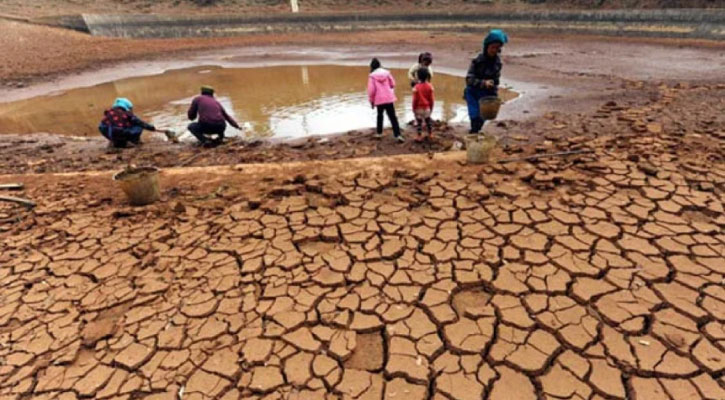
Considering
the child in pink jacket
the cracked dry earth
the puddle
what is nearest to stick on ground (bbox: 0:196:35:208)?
the cracked dry earth

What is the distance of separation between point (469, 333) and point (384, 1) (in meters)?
33.0

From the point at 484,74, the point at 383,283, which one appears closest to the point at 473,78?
the point at 484,74

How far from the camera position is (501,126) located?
638 centimetres

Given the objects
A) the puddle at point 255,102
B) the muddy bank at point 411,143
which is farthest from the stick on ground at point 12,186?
the puddle at point 255,102

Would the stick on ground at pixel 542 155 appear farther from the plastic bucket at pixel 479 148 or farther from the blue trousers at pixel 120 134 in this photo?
the blue trousers at pixel 120 134

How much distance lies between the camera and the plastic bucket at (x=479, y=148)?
4.34 meters

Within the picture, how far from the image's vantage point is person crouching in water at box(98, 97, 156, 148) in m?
6.06

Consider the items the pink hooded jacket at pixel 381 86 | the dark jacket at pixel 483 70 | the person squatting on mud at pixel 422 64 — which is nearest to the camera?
the dark jacket at pixel 483 70

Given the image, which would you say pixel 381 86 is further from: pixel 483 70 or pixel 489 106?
pixel 489 106

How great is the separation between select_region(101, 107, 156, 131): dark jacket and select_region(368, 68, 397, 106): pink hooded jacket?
3.53 metres

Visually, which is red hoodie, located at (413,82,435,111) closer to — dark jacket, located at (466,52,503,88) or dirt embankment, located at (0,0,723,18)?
dark jacket, located at (466,52,503,88)

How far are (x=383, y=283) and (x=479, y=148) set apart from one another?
7.74 ft

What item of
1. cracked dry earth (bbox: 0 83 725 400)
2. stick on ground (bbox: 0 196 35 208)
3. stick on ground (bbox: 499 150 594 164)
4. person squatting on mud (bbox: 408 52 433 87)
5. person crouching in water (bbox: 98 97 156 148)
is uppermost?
person squatting on mud (bbox: 408 52 433 87)

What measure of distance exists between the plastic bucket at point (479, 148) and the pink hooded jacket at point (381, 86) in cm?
172
